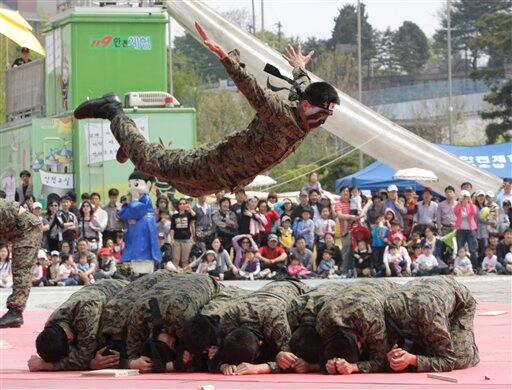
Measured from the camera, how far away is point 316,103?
330 inches

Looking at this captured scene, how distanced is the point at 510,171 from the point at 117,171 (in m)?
9.14

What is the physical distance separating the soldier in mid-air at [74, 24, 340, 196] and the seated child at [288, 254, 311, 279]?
863 centimetres

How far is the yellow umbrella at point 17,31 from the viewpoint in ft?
31.4

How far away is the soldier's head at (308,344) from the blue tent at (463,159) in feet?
52.5

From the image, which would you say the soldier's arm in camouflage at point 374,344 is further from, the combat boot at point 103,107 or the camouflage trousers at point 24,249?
the camouflage trousers at point 24,249

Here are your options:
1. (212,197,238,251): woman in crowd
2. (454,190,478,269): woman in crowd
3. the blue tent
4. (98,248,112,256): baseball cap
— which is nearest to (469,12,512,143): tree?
the blue tent

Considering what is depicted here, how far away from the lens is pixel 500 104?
4447cm

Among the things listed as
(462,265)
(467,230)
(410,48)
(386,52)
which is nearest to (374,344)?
(462,265)

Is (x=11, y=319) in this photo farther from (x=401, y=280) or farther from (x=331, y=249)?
(x=331, y=249)

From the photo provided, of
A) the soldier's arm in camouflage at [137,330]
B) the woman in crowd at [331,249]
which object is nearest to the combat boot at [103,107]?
the soldier's arm in camouflage at [137,330]

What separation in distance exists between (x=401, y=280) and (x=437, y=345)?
8.60 meters

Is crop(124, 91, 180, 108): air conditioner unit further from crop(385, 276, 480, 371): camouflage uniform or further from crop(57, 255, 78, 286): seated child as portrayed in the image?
crop(385, 276, 480, 371): camouflage uniform

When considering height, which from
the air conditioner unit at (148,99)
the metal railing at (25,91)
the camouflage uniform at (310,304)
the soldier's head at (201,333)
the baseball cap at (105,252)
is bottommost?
the baseball cap at (105,252)

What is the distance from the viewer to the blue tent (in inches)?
966
